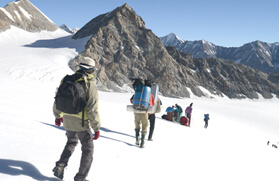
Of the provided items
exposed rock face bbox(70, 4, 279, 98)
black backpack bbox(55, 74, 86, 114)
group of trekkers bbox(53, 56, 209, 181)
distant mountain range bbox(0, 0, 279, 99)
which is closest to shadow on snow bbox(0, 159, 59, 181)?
group of trekkers bbox(53, 56, 209, 181)

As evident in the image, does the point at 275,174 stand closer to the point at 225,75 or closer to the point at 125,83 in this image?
the point at 125,83

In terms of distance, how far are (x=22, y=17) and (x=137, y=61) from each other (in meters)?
51.8

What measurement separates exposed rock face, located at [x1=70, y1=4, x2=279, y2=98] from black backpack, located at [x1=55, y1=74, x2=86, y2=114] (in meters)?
42.5

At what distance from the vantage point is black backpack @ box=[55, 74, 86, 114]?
9.85 feet

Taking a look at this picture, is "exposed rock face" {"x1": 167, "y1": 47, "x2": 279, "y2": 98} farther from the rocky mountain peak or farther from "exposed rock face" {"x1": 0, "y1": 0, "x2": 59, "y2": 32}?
"exposed rock face" {"x1": 0, "y1": 0, "x2": 59, "y2": 32}

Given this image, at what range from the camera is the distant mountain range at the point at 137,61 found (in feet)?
180

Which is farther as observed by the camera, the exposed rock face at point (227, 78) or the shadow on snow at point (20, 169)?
the exposed rock face at point (227, 78)

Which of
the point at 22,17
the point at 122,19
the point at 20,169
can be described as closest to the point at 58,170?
the point at 20,169

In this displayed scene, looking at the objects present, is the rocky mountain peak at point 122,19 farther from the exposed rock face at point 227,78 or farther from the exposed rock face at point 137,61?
the exposed rock face at point 227,78

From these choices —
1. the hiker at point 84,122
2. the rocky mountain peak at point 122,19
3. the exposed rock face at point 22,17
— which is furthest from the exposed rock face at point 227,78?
the hiker at point 84,122

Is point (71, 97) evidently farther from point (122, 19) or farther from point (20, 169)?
point (122, 19)

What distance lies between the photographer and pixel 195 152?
698 cm

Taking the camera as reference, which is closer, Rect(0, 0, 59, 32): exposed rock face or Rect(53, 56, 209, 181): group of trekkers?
Rect(53, 56, 209, 181): group of trekkers

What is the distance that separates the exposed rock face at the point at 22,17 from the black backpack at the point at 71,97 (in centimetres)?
7516
